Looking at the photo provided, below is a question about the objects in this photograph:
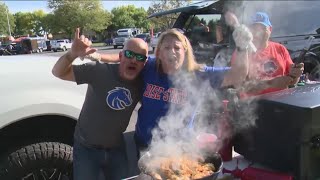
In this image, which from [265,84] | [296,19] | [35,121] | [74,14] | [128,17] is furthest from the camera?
[128,17]

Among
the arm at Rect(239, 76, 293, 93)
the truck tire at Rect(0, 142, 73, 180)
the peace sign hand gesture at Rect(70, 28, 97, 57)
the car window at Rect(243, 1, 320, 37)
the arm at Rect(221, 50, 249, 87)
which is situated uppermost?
the car window at Rect(243, 1, 320, 37)

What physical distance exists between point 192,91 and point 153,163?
21.3 inches

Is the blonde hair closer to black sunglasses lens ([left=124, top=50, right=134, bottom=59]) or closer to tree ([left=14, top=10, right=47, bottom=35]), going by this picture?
black sunglasses lens ([left=124, top=50, right=134, bottom=59])

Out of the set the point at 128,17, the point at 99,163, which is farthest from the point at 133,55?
the point at 128,17

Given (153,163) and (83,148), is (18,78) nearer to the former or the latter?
(83,148)

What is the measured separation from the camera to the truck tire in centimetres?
235

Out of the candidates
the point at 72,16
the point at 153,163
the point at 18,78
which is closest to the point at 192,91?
the point at 153,163

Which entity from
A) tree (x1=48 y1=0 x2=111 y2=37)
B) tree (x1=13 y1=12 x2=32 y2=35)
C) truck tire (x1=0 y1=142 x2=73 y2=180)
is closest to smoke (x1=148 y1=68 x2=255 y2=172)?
truck tire (x1=0 y1=142 x2=73 y2=180)

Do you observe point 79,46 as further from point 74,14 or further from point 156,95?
point 74,14

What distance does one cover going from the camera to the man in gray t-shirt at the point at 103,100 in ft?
6.81

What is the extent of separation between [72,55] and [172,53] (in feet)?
1.84

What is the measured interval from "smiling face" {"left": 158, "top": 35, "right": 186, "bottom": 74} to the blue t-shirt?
0.28 feet

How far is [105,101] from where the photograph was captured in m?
2.10

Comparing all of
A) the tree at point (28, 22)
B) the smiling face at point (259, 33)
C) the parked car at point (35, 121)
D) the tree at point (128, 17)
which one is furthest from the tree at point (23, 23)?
the smiling face at point (259, 33)
